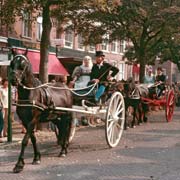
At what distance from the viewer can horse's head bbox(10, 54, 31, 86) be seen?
341 inches

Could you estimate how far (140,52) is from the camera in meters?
25.0

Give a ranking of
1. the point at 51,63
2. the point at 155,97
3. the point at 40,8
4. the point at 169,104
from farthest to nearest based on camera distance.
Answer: the point at 51,63, the point at 155,97, the point at 169,104, the point at 40,8

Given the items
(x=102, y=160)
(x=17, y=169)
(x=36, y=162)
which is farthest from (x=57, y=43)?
(x=17, y=169)

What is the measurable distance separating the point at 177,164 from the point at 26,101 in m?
3.17

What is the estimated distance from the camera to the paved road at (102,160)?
26.6 ft

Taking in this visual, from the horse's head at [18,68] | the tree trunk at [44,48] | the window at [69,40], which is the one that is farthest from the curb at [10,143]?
the window at [69,40]

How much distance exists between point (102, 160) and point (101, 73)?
105 inches

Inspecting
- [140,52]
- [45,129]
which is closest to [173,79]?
[140,52]

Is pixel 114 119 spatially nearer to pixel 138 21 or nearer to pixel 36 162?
pixel 36 162

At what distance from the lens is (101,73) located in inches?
455

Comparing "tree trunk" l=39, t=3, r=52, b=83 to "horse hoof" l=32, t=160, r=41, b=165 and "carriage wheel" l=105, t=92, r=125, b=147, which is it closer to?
"carriage wheel" l=105, t=92, r=125, b=147

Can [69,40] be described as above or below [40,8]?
above

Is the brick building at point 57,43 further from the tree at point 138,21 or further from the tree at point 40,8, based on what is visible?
the tree at point 138,21

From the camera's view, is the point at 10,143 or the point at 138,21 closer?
the point at 10,143
